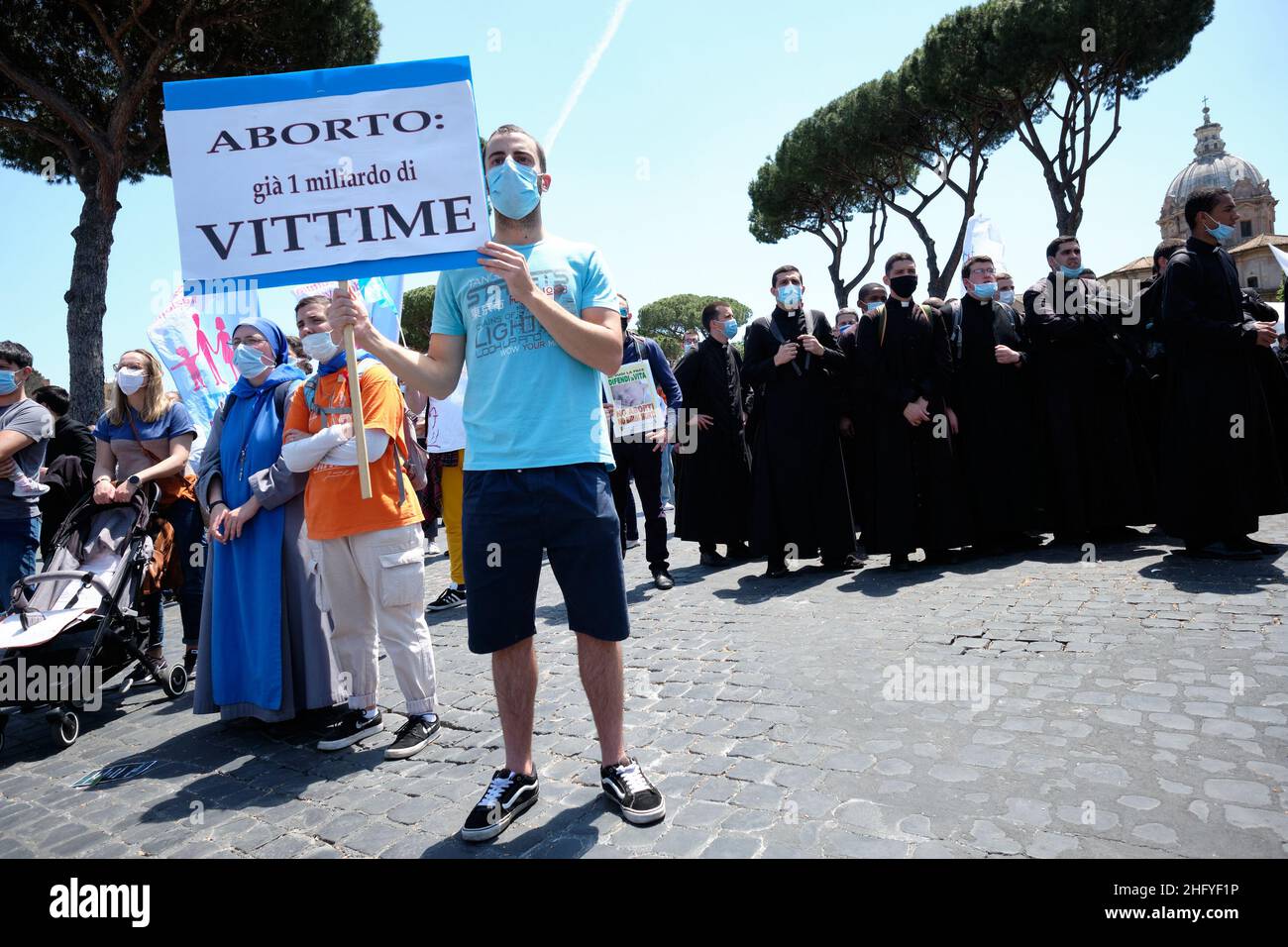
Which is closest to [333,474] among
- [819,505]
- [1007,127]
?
[819,505]

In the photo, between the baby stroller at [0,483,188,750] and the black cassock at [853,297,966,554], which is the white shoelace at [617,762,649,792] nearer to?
the baby stroller at [0,483,188,750]

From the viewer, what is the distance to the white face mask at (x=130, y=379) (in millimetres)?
4980

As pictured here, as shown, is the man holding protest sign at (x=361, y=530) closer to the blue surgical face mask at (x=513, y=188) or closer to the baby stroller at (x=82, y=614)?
the blue surgical face mask at (x=513, y=188)

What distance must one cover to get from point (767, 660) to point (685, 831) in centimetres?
189

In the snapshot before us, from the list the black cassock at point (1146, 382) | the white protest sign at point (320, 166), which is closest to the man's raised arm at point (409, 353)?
the white protest sign at point (320, 166)

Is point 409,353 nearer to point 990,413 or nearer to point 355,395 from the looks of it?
point 355,395

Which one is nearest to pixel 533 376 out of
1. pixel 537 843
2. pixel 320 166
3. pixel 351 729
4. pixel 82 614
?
pixel 320 166

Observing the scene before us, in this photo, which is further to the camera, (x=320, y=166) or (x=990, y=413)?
(x=990, y=413)

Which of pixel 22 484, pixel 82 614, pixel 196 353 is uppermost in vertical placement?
pixel 196 353

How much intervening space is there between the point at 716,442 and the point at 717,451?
0.29 feet

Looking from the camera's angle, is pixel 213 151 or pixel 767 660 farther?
pixel 767 660

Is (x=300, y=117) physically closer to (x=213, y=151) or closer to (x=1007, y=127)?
(x=213, y=151)

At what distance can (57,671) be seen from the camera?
4230 millimetres

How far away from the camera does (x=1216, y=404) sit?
5457 millimetres
